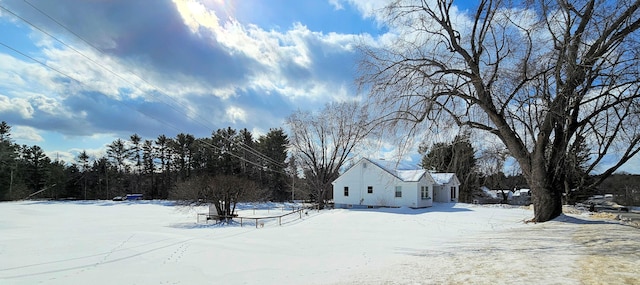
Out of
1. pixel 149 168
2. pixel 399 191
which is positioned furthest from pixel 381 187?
pixel 149 168

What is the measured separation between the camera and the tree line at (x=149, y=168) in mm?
57750

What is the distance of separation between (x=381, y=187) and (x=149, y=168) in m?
46.2

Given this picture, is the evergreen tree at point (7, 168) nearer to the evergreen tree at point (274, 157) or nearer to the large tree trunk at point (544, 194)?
the evergreen tree at point (274, 157)

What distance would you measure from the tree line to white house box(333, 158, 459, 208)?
53.8 ft

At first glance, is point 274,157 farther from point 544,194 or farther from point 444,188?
point 544,194

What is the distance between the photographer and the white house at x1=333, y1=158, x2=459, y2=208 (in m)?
36.2

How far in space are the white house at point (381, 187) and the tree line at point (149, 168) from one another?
16384mm

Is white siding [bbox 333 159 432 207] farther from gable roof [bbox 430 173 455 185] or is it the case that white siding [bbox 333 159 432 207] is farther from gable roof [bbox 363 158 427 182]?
gable roof [bbox 430 173 455 185]

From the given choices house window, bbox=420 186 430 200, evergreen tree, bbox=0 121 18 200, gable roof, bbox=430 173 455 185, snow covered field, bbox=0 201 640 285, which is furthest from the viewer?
evergreen tree, bbox=0 121 18 200

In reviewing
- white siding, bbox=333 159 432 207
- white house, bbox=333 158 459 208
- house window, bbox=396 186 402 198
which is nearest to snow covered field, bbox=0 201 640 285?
white siding, bbox=333 159 432 207

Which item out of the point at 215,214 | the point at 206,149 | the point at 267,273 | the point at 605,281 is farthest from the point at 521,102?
the point at 206,149

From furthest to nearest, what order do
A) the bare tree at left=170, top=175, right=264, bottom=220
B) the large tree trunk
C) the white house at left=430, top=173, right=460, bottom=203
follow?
the white house at left=430, top=173, right=460, bottom=203 < the bare tree at left=170, top=175, right=264, bottom=220 < the large tree trunk

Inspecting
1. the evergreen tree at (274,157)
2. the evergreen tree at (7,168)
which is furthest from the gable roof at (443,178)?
the evergreen tree at (7,168)

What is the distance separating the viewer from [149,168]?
65.7 metres
